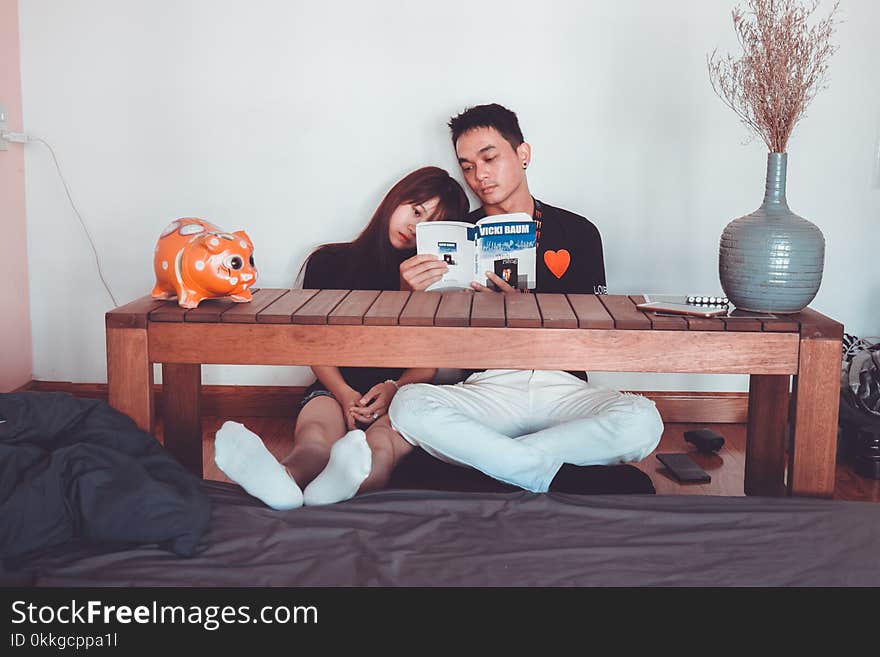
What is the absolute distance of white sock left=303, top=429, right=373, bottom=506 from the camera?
1.64 meters

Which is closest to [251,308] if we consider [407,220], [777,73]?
[407,220]

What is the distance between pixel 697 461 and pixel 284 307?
1366 millimetres

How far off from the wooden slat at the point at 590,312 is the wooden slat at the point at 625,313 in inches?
0.5

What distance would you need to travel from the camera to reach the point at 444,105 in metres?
2.80

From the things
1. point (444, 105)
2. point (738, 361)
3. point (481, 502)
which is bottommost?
point (481, 502)

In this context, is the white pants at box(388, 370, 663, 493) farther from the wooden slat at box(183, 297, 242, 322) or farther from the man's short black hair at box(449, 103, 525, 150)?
the man's short black hair at box(449, 103, 525, 150)

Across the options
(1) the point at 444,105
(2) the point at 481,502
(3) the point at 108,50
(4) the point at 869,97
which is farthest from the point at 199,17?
(4) the point at 869,97

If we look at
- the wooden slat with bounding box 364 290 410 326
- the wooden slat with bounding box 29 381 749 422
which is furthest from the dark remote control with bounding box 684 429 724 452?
the wooden slat with bounding box 364 290 410 326

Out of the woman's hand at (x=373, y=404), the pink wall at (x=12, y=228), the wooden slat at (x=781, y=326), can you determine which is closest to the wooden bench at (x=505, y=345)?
the wooden slat at (x=781, y=326)

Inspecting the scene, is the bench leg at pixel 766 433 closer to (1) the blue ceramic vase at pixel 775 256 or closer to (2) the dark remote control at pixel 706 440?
(1) the blue ceramic vase at pixel 775 256
